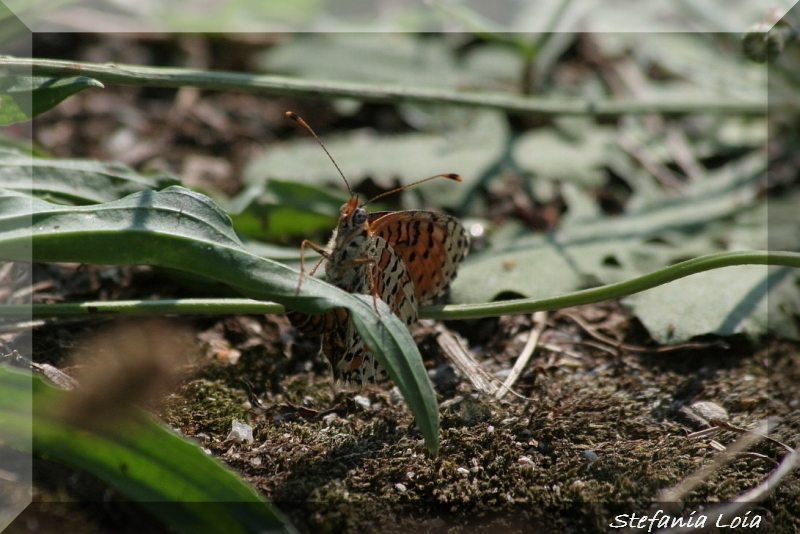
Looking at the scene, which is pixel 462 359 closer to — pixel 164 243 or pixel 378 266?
pixel 378 266

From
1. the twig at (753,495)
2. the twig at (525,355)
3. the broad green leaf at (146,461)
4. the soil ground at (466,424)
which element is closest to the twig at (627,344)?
the soil ground at (466,424)

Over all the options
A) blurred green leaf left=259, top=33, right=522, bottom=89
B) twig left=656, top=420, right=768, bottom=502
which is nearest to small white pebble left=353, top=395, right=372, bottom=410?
twig left=656, top=420, right=768, bottom=502

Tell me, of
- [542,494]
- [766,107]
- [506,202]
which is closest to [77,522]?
[542,494]

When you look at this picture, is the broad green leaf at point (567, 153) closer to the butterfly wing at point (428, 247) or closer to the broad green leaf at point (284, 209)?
the broad green leaf at point (284, 209)

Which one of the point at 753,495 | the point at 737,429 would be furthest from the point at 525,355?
the point at 753,495

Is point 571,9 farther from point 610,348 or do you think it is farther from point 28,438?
point 28,438
